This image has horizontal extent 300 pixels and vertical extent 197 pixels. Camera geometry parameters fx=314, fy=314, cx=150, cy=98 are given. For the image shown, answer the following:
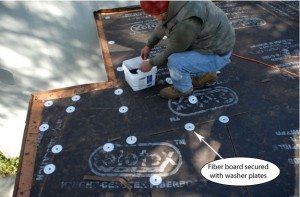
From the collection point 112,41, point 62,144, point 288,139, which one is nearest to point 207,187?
point 288,139

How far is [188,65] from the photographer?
124 inches

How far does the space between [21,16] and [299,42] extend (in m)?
3.79

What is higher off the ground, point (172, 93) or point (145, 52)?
point (145, 52)

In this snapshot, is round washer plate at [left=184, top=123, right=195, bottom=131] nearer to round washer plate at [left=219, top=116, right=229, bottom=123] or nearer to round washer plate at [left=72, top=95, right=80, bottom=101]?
round washer plate at [left=219, top=116, right=229, bottom=123]

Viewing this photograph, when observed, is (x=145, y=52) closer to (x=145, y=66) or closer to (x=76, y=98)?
(x=145, y=66)

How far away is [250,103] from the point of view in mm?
3354

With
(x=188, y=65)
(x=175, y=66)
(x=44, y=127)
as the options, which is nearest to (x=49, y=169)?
(x=44, y=127)

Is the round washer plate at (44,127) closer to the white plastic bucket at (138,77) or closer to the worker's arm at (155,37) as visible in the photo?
the white plastic bucket at (138,77)

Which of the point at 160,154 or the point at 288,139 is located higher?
the point at 288,139

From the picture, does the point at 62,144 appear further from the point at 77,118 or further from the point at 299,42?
the point at 299,42

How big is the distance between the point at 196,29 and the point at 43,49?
2798 millimetres

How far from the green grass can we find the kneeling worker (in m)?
3.95

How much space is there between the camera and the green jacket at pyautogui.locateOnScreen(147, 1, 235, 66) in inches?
108

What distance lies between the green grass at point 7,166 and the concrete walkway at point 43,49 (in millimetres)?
811
